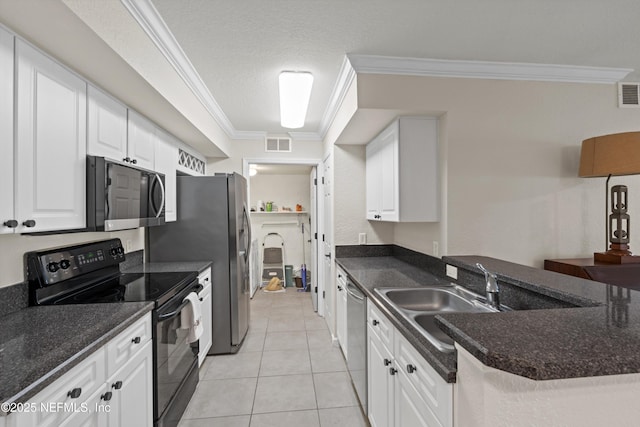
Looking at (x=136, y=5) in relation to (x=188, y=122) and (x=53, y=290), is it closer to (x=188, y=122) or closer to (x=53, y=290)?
(x=188, y=122)

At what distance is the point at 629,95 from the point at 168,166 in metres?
3.78

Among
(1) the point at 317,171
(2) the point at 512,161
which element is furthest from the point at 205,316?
(2) the point at 512,161

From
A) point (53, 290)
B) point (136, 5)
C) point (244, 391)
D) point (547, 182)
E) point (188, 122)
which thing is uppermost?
point (136, 5)

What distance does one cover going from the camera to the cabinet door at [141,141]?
2.03m

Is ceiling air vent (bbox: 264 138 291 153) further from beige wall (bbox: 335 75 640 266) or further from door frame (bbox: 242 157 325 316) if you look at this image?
beige wall (bbox: 335 75 640 266)

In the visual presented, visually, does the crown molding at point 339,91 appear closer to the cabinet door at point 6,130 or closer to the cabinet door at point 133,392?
the cabinet door at point 6,130

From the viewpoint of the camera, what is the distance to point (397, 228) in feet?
9.98

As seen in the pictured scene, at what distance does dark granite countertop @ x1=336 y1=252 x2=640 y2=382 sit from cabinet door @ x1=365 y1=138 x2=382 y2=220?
133cm

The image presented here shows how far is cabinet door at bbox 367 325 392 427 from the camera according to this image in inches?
58.1

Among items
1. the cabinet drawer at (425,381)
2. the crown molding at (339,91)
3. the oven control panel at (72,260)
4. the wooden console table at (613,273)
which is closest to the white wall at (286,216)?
the crown molding at (339,91)

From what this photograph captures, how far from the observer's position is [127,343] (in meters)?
1.42

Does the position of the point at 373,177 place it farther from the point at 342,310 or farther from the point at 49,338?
the point at 49,338

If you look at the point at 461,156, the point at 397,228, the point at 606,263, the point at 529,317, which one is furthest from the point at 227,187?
the point at 606,263

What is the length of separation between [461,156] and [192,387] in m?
2.64
